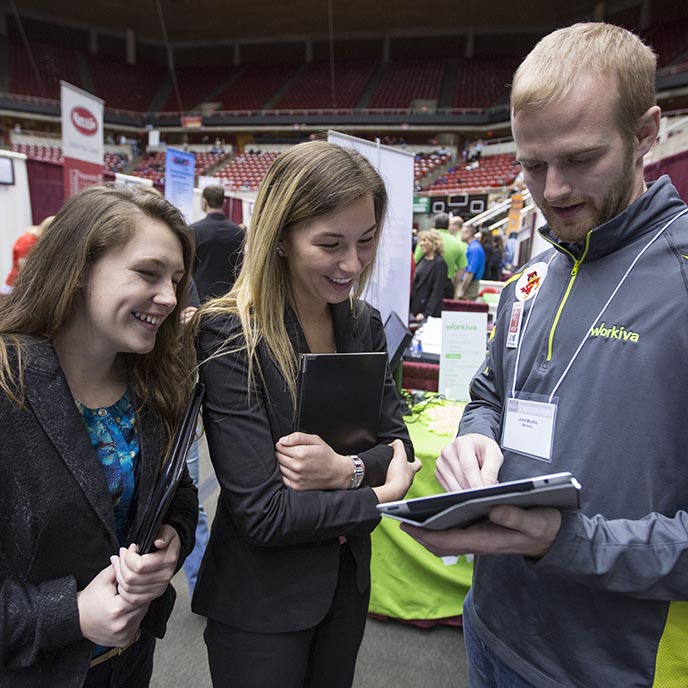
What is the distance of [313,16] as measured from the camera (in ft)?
69.6

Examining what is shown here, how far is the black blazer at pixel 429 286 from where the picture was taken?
5.01m

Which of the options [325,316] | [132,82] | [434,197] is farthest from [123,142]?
[325,316]

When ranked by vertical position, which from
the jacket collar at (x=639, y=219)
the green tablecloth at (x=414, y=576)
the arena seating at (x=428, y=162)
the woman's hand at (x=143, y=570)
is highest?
the arena seating at (x=428, y=162)

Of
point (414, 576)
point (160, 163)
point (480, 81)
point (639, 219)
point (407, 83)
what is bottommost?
point (414, 576)

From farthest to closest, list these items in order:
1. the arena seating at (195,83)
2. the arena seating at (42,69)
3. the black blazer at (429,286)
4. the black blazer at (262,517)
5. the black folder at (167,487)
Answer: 1. the arena seating at (195,83)
2. the arena seating at (42,69)
3. the black blazer at (429,286)
4. the black blazer at (262,517)
5. the black folder at (167,487)

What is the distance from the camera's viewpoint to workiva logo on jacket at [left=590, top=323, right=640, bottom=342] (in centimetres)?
78

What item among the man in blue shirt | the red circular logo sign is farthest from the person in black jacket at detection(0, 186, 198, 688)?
the man in blue shirt

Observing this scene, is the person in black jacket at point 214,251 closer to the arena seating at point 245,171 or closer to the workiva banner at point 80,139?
the workiva banner at point 80,139

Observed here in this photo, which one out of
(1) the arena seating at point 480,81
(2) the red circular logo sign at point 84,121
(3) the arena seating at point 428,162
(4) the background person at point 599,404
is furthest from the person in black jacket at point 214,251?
(1) the arena seating at point 480,81

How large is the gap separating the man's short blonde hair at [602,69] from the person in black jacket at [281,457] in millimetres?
362

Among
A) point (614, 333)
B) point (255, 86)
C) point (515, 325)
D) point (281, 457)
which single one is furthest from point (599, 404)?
point (255, 86)

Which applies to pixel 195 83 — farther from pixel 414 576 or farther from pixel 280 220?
pixel 280 220

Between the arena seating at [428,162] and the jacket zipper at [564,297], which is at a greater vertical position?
the arena seating at [428,162]

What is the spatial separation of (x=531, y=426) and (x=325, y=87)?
26517 millimetres
